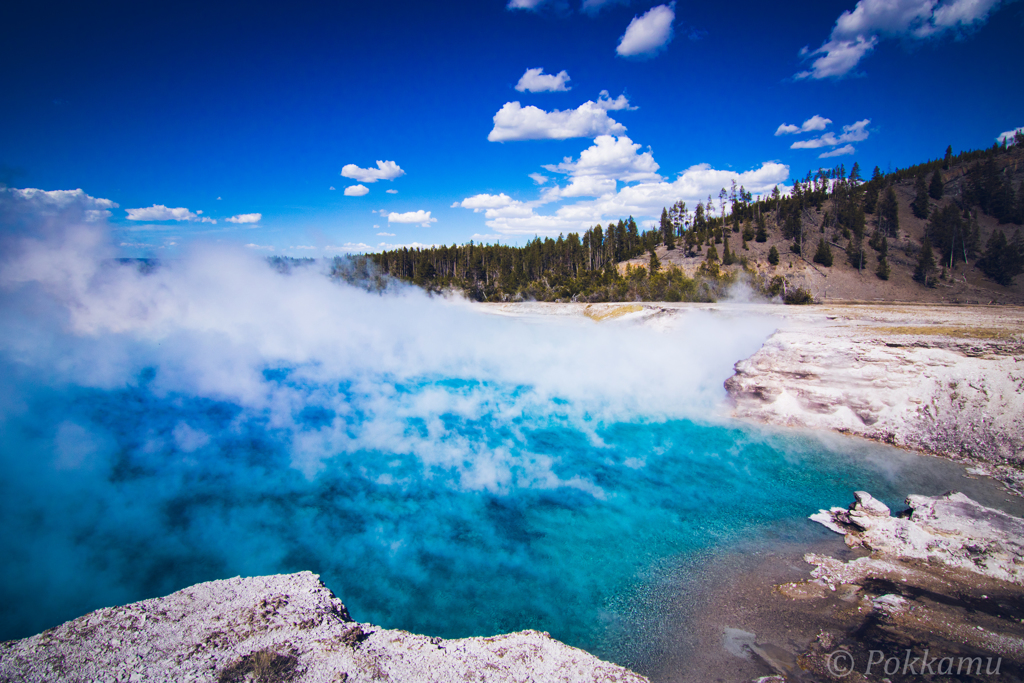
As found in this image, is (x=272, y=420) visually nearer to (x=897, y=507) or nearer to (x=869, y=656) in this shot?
(x=869, y=656)

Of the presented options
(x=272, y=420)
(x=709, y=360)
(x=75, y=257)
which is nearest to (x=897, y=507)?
(x=709, y=360)

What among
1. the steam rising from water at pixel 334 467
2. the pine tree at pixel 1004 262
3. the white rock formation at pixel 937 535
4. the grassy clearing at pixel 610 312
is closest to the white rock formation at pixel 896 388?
the steam rising from water at pixel 334 467

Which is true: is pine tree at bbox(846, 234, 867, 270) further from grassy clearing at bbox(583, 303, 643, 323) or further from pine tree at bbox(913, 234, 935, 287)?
grassy clearing at bbox(583, 303, 643, 323)

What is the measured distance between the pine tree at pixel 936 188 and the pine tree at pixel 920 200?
811mm

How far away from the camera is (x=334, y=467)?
1184 centimetres

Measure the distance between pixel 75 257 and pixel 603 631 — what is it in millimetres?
20519

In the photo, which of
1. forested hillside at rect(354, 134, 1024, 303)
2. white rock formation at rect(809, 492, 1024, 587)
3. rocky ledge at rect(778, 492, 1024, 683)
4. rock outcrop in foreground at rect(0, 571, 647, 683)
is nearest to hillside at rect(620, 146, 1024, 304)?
forested hillside at rect(354, 134, 1024, 303)

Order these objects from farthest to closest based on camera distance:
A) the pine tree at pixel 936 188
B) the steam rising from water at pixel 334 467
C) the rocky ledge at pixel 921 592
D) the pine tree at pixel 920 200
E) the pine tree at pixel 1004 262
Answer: the pine tree at pixel 936 188 < the pine tree at pixel 920 200 < the pine tree at pixel 1004 262 < the steam rising from water at pixel 334 467 < the rocky ledge at pixel 921 592

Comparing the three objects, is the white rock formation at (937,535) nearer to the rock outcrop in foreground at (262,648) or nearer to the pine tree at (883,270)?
the rock outcrop in foreground at (262,648)

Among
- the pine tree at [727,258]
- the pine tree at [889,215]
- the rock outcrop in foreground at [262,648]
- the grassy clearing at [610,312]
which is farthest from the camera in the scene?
the pine tree at [889,215]

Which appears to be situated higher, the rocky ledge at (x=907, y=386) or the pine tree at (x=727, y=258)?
the pine tree at (x=727, y=258)

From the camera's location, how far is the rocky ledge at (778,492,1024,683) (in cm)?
623

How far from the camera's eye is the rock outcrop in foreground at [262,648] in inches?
164

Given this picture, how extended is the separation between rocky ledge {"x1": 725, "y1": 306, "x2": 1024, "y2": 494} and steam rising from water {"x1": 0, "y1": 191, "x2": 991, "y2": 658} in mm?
2489
